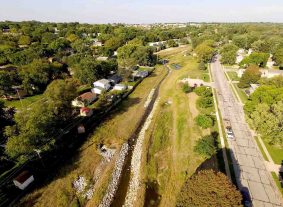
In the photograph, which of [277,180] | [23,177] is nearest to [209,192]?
[277,180]

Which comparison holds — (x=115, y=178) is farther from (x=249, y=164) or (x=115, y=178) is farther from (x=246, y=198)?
(x=249, y=164)

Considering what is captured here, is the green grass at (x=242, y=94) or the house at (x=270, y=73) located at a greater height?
Result: the house at (x=270, y=73)

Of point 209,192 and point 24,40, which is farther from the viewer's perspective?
point 24,40

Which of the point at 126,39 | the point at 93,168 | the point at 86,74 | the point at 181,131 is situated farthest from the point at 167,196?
the point at 126,39

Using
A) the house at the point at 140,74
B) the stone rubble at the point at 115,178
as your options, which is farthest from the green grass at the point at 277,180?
the house at the point at 140,74

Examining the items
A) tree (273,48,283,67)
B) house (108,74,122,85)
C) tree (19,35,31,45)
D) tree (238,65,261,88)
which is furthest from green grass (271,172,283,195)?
tree (19,35,31,45)

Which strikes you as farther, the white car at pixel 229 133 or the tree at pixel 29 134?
the white car at pixel 229 133

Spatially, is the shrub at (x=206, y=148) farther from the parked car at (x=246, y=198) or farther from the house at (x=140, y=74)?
the house at (x=140, y=74)
